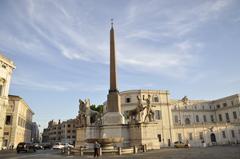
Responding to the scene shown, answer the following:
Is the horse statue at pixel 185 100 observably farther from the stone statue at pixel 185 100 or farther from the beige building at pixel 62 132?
the beige building at pixel 62 132

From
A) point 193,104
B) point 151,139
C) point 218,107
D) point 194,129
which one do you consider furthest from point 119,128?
point 218,107

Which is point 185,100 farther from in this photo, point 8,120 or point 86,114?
point 8,120

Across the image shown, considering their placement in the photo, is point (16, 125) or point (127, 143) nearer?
point (127, 143)

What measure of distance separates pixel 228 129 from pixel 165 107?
16.5 meters

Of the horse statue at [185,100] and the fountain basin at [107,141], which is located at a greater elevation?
the horse statue at [185,100]

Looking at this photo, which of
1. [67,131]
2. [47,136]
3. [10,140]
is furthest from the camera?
[47,136]

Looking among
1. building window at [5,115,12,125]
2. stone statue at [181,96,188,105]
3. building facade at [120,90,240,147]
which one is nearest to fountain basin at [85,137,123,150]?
building facade at [120,90,240,147]

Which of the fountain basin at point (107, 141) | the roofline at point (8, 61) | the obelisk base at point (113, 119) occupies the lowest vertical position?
the fountain basin at point (107, 141)

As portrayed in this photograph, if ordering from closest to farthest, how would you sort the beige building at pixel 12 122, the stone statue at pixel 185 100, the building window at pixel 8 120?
the beige building at pixel 12 122 < the building window at pixel 8 120 < the stone statue at pixel 185 100

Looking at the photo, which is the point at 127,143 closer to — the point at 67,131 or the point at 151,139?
the point at 151,139

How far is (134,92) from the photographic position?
52719 millimetres

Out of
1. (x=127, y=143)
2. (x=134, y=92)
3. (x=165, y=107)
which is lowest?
(x=127, y=143)

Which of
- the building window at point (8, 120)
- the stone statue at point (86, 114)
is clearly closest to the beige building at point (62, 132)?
the building window at point (8, 120)

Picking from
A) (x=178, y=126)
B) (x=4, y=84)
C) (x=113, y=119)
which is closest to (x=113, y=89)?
(x=113, y=119)
